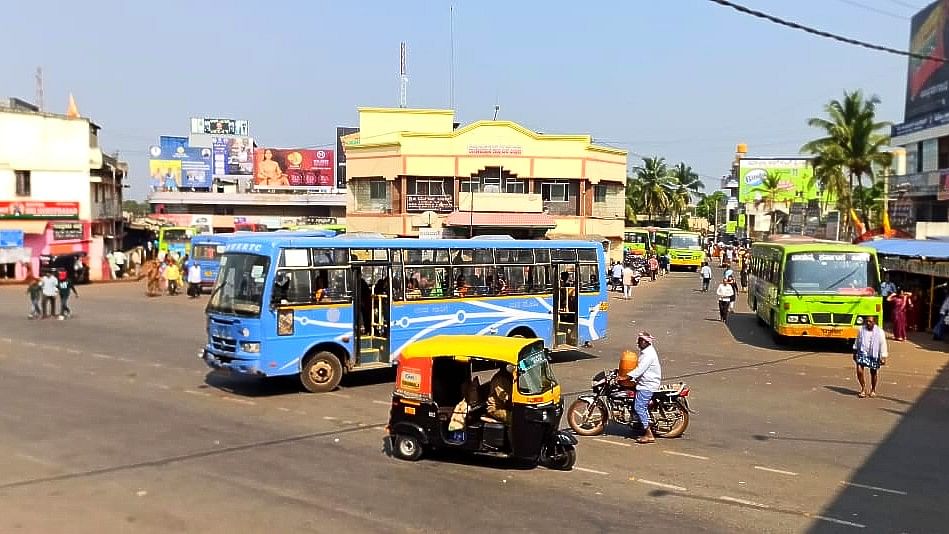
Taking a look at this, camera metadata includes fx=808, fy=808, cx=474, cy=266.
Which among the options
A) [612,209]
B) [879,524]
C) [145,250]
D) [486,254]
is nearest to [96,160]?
[145,250]

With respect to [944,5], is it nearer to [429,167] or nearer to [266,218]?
[429,167]

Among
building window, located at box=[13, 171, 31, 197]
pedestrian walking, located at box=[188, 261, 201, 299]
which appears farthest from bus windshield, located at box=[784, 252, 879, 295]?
building window, located at box=[13, 171, 31, 197]

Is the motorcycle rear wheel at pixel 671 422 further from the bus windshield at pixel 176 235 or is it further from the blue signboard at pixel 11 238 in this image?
the bus windshield at pixel 176 235

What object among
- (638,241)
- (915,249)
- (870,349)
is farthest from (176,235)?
(870,349)

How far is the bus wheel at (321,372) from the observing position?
45.9 ft

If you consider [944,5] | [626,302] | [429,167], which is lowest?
[626,302]

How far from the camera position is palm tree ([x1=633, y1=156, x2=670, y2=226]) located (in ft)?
275

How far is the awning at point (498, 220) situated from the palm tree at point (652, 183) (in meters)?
43.9

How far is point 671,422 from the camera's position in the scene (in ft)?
36.2

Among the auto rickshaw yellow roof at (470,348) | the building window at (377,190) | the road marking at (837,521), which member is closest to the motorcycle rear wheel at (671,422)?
the auto rickshaw yellow roof at (470,348)

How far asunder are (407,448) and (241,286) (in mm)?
5366

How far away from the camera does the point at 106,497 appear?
8094mm

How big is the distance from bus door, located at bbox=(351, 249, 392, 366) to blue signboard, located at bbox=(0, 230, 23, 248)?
3469cm

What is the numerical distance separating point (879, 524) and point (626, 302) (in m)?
26.7
